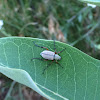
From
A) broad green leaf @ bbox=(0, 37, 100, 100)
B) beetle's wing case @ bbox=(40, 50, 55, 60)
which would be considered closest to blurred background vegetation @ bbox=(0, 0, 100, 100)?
beetle's wing case @ bbox=(40, 50, 55, 60)

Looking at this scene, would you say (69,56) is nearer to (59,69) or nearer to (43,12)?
(59,69)

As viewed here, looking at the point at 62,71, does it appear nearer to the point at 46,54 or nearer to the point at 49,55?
the point at 46,54

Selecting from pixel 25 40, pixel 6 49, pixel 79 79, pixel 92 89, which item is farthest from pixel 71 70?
pixel 6 49

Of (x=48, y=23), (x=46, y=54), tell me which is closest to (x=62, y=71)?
(x=46, y=54)

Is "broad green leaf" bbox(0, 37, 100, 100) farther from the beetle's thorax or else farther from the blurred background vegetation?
the blurred background vegetation

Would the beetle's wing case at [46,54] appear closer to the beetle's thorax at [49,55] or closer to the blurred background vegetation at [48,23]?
the beetle's thorax at [49,55]

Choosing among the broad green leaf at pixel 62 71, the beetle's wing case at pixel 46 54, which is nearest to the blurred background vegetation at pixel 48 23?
the beetle's wing case at pixel 46 54
